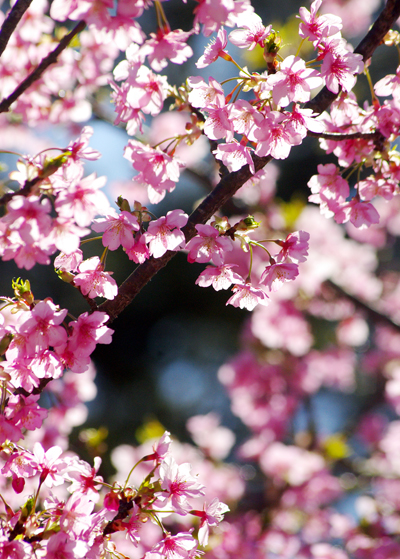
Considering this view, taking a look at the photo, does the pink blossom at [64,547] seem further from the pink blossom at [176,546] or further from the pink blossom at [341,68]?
the pink blossom at [341,68]

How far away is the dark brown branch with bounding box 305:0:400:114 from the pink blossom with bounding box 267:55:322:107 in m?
0.14

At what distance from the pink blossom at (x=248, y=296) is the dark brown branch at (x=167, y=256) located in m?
0.23

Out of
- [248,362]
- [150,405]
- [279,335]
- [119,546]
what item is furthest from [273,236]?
[150,405]

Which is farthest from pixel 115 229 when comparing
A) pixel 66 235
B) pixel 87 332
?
pixel 87 332

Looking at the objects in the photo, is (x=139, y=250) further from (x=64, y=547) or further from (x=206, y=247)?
(x=64, y=547)

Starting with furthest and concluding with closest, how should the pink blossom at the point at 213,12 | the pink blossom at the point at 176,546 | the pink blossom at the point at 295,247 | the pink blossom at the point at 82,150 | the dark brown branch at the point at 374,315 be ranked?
the dark brown branch at the point at 374,315 < the pink blossom at the point at 295,247 < the pink blossom at the point at 176,546 < the pink blossom at the point at 82,150 < the pink blossom at the point at 213,12

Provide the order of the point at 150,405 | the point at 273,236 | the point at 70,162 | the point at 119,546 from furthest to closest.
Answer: the point at 150,405 → the point at 273,236 → the point at 119,546 → the point at 70,162

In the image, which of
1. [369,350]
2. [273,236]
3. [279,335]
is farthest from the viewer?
[369,350]

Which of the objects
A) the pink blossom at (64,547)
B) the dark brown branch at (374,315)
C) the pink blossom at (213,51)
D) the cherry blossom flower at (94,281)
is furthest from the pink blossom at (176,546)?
the dark brown branch at (374,315)

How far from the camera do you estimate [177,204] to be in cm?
827

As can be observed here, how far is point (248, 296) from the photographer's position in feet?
Answer: 4.28

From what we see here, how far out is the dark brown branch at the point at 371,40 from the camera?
1254 millimetres

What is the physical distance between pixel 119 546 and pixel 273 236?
2.48 metres

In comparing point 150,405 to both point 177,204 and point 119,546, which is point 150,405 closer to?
point 177,204
